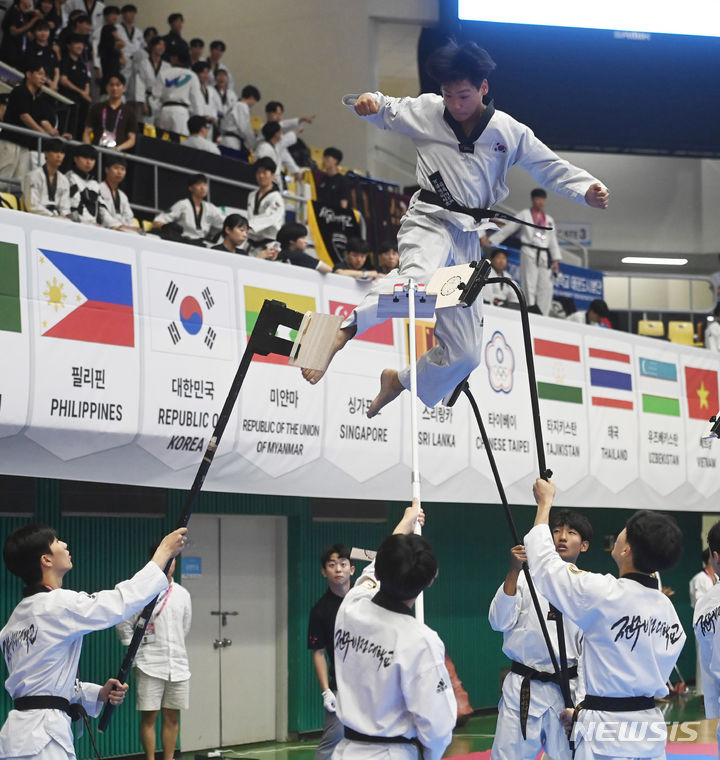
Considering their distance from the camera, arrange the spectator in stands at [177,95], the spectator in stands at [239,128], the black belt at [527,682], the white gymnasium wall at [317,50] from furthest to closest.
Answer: the white gymnasium wall at [317,50], the spectator in stands at [239,128], the spectator in stands at [177,95], the black belt at [527,682]

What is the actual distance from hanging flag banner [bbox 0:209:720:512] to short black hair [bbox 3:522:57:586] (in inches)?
93.2

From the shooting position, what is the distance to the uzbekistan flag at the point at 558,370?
1089cm

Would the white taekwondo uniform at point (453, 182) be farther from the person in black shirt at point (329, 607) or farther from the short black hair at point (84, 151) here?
the short black hair at point (84, 151)

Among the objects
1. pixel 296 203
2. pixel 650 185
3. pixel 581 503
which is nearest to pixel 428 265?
pixel 581 503

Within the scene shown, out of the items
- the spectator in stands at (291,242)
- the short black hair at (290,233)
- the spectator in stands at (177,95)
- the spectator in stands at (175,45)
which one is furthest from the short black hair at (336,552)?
the spectator in stands at (175,45)

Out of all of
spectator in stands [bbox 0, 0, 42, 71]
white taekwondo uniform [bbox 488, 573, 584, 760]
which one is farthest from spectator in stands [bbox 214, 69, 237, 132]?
white taekwondo uniform [bbox 488, 573, 584, 760]

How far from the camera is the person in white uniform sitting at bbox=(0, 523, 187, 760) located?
169 inches

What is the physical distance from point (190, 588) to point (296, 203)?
4.41m

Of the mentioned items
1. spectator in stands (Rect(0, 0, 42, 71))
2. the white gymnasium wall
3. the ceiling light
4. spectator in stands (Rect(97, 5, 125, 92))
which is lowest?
the ceiling light

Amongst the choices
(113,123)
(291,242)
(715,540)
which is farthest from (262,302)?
(715,540)

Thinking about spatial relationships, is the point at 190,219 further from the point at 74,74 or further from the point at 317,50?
the point at 317,50

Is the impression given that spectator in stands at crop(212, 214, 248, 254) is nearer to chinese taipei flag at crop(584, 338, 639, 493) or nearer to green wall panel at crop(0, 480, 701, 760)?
green wall panel at crop(0, 480, 701, 760)

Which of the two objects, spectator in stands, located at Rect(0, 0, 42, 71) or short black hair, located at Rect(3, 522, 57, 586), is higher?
spectator in stands, located at Rect(0, 0, 42, 71)

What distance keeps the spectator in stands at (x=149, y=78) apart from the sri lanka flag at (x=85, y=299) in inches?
264
